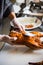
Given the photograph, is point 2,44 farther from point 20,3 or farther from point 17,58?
point 20,3

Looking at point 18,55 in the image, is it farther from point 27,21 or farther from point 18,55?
point 27,21

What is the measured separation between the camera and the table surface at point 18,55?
31.3 inches

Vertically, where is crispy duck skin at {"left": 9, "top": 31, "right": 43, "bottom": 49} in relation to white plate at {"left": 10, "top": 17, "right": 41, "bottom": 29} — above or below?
below

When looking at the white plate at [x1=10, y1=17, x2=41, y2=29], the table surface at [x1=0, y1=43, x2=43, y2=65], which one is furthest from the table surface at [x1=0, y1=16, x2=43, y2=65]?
the white plate at [x1=10, y1=17, x2=41, y2=29]

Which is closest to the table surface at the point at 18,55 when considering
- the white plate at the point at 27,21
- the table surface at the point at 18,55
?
the table surface at the point at 18,55

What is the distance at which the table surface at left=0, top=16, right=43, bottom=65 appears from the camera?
796 millimetres

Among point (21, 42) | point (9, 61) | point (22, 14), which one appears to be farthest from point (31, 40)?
point (22, 14)

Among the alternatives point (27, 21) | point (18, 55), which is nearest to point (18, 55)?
point (18, 55)

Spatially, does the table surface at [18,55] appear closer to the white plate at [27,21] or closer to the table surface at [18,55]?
the table surface at [18,55]

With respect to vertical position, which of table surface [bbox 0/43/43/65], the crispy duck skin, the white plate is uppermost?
the white plate

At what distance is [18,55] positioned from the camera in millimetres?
851

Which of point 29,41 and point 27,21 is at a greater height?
point 27,21

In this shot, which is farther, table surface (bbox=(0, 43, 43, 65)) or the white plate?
the white plate

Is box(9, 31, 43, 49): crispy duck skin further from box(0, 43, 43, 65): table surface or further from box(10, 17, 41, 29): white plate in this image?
box(10, 17, 41, 29): white plate
